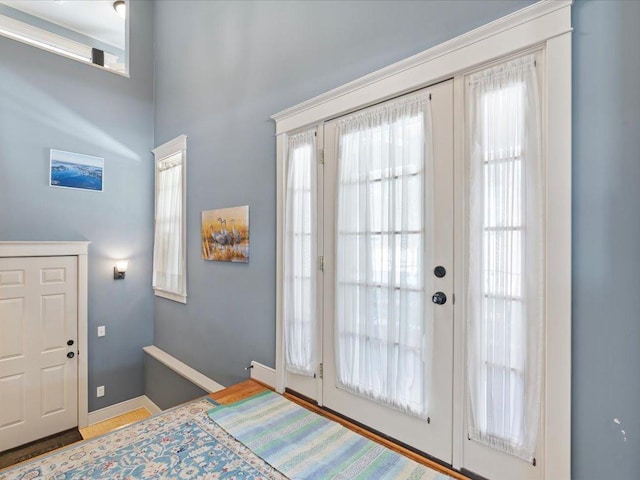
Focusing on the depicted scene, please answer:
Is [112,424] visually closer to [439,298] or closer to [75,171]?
[75,171]

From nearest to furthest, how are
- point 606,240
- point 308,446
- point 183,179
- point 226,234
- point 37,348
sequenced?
1. point 606,240
2. point 308,446
3. point 226,234
4. point 37,348
5. point 183,179

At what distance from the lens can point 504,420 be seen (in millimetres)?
1400

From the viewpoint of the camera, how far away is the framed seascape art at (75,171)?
3.63 metres

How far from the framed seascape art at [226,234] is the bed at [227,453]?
1304 mm

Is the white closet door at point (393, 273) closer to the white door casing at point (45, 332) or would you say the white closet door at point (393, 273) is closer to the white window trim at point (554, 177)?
the white window trim at point (554, 177)

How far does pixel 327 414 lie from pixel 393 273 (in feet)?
3.40

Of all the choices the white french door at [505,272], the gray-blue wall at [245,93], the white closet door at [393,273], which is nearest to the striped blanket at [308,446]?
the white closet door at [393,273]

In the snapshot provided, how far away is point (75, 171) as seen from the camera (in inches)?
148

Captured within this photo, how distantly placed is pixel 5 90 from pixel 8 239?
1519mm

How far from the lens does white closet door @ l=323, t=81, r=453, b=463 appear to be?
1620mm

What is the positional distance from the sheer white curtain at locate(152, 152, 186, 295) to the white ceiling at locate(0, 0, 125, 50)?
1846 mm

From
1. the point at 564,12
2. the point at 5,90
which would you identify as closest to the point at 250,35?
the point at 564,12

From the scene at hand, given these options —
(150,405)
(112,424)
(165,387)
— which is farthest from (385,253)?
(112,424)

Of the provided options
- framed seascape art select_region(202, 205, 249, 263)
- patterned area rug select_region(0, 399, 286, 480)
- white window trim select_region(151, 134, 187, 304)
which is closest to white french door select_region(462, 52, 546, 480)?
patterned area rug select_region(0, 399, 286, 480)
